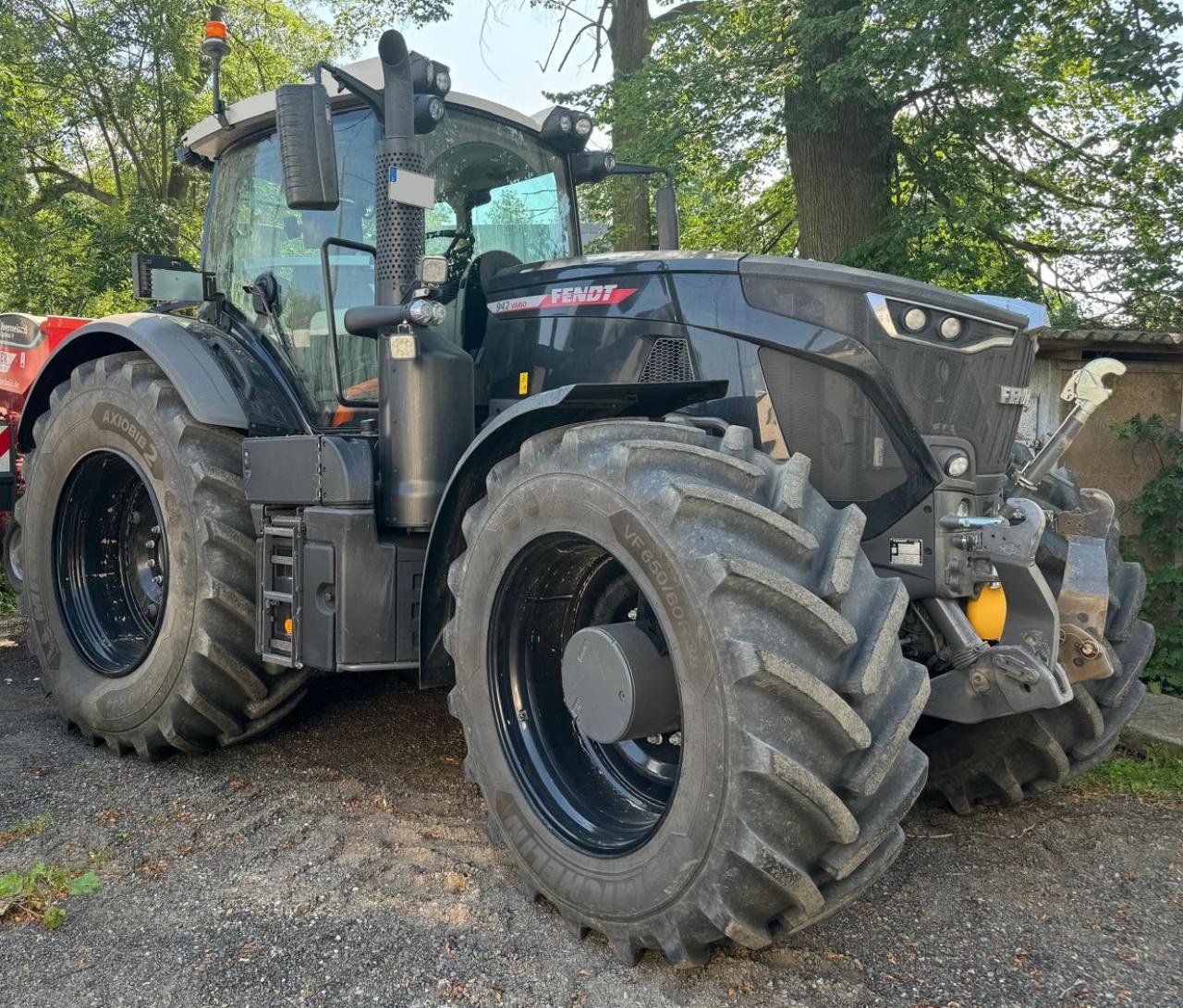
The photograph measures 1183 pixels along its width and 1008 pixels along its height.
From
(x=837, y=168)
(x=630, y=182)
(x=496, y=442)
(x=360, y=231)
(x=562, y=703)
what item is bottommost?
(x=562, y=703)

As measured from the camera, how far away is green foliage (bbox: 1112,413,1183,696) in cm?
707

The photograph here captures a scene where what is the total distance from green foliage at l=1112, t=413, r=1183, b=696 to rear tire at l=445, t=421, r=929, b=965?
17.9 ft

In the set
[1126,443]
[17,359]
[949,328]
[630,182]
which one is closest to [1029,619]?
[949,328]

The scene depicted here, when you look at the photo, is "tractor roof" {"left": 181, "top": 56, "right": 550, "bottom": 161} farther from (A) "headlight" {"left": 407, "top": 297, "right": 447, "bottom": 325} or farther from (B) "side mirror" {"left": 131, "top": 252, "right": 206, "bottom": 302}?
(A) "headlight" {"left": 407, "top": 297, "right": 447, "bottom": 325}

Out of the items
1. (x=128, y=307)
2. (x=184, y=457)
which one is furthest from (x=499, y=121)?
(x=128, y=307)

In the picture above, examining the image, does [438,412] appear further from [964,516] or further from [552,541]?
[964,516]

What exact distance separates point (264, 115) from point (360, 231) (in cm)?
83

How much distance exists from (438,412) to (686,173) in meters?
6.83

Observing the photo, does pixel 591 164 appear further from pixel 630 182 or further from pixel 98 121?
pixel 98 121

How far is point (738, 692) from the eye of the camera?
2.30 m

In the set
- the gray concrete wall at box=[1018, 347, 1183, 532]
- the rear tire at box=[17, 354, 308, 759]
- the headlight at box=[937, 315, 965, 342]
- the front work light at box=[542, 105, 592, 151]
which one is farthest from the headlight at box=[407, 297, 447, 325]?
the gray concrete wall at box=[1018, 347, 1183, 532]

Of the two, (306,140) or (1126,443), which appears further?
(1126,443)

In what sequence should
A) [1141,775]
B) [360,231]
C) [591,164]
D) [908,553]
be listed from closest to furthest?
→ [908,553], [360,231], [1141,775], [591,164]

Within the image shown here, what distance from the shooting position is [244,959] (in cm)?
266
